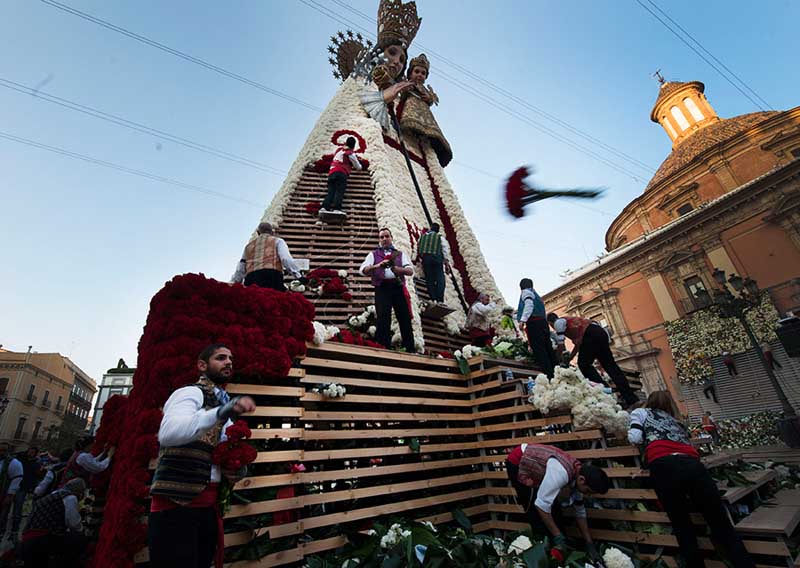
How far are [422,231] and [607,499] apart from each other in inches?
336

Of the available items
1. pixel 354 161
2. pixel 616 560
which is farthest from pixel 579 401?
pixel 354 161

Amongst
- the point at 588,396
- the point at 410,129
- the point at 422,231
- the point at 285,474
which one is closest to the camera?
the point at 285,474

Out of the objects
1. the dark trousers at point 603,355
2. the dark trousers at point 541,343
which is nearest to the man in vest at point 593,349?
the dark trousers at point 603,355

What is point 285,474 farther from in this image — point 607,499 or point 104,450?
point 607,499

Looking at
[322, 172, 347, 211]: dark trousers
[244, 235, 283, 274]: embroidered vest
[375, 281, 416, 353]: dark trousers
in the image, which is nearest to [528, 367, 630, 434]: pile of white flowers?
[375, 281, 416, 353]: dark trousers

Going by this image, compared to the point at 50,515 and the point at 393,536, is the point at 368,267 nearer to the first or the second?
the point at 393,536

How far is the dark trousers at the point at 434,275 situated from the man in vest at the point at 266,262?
3823mm

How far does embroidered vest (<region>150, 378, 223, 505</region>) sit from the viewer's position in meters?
2.18

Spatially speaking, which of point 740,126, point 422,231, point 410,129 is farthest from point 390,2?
point 740,126

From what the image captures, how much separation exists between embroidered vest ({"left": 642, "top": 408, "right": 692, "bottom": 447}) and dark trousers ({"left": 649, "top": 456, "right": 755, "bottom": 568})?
247 millimetres

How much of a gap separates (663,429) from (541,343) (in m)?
2.76

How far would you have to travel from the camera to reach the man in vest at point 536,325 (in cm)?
645

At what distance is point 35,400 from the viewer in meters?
35.5

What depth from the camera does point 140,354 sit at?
14.1 ft
